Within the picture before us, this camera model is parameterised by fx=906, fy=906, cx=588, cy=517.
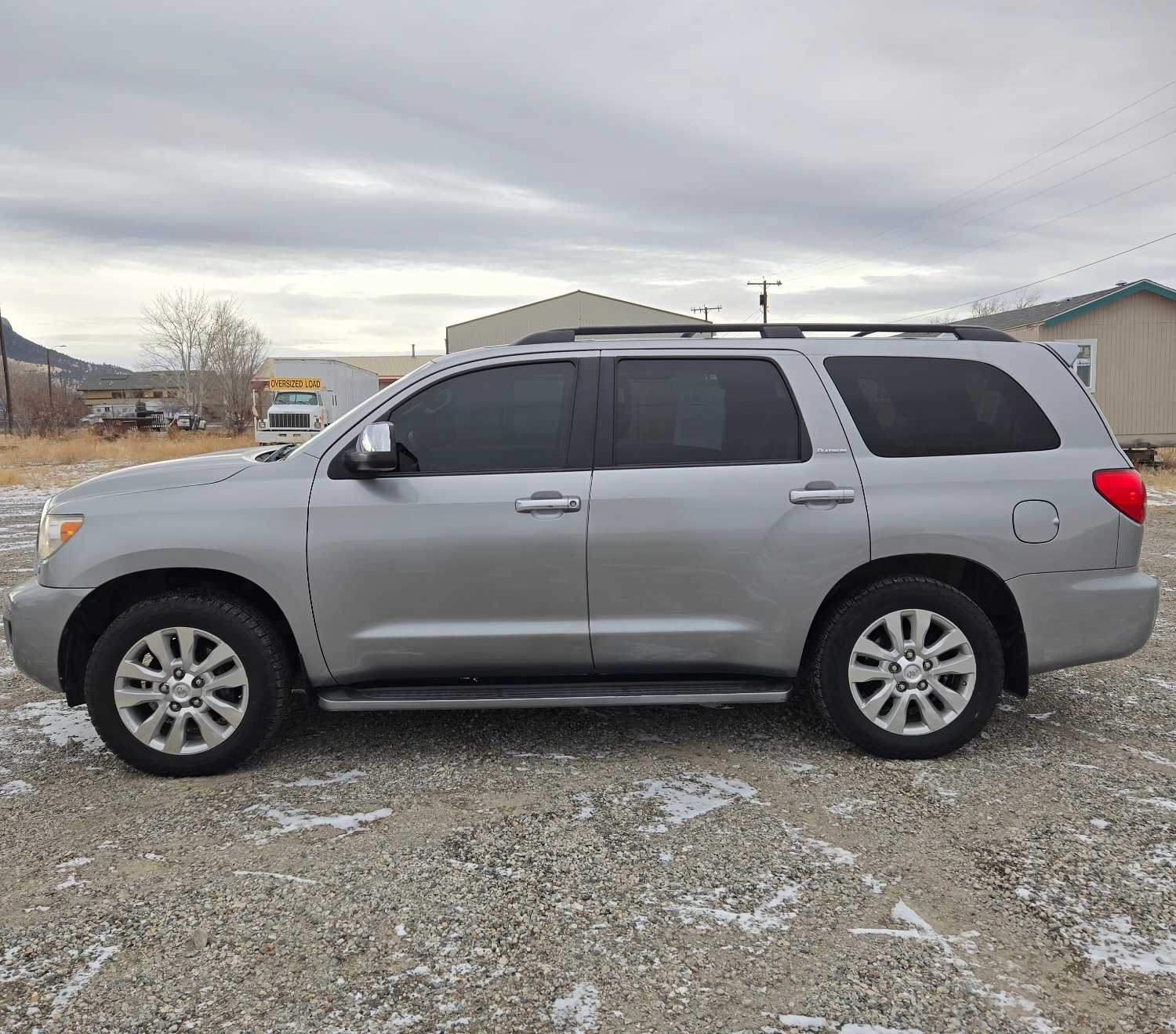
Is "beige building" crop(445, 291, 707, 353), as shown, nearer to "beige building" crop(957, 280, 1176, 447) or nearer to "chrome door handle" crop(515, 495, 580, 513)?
"beige building" crop(957, 280, 1176, 447)

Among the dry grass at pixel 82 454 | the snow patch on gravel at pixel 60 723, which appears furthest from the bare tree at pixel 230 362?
the snow patch on gravel at pixel 60 723

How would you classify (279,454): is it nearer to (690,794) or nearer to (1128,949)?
(690,794)

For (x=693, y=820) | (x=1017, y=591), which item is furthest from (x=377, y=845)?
(x=1017, y=591)

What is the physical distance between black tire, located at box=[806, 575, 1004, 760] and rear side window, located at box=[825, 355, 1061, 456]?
0.59m

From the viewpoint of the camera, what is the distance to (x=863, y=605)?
12.3 ft

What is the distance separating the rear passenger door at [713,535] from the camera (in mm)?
3734

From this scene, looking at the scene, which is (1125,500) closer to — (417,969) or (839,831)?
(839,831)

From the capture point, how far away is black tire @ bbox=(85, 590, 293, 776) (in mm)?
3637

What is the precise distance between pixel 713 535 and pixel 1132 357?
71.3 feet

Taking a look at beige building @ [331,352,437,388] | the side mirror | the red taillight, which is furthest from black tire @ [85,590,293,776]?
beige building @ [331,352,437,388]

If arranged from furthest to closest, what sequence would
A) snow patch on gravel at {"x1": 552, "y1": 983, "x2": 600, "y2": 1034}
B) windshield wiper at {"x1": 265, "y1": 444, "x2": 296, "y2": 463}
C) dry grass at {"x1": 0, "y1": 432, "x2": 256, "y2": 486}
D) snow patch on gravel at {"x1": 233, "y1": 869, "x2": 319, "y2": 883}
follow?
dry grass at {"x1": 0, "y1": 432, "x2": 256, "y2": 486} → windshield wiper at {"x1": 265, "y1": 444, "x2": 296, "y2": 463} → snow patch on gravel at {"x1": 233, "y1": 869, "x2": 319, "y2": 883} → snow patch on gravel at {"x1": 552, "y1": 983, "x2": 600, "y2": 1034}

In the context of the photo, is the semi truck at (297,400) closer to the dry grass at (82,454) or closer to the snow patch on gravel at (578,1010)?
the dry grass at (82,454)

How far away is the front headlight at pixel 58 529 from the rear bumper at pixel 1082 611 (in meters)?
3.90

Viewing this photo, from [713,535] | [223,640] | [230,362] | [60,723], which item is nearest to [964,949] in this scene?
[713,535]
